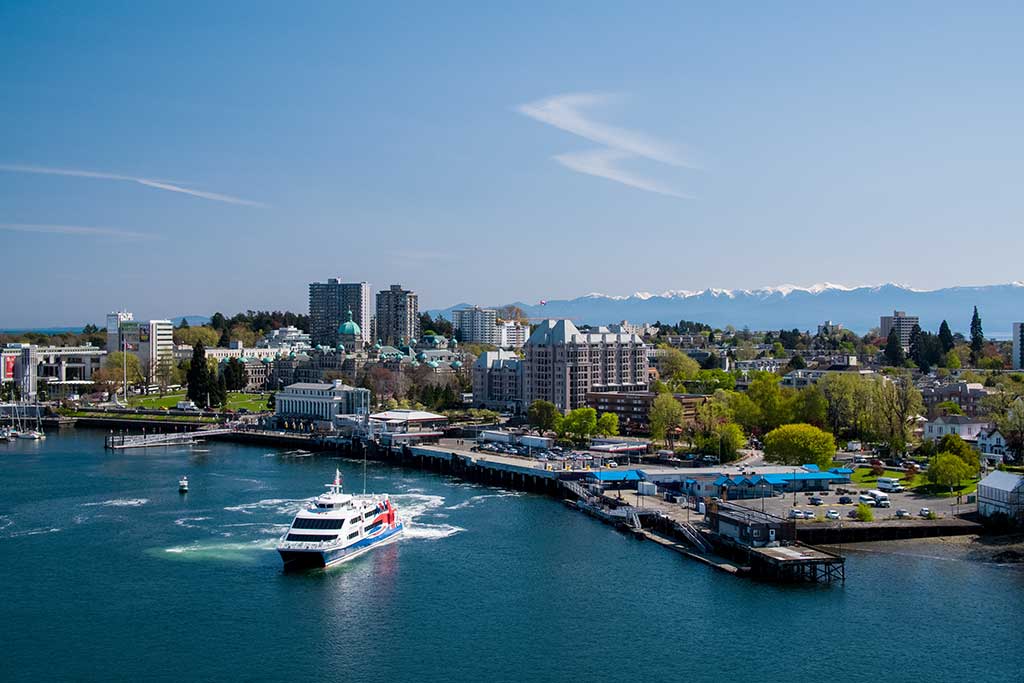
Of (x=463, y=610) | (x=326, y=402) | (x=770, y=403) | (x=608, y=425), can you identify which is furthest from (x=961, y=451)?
(x=326, y=402)

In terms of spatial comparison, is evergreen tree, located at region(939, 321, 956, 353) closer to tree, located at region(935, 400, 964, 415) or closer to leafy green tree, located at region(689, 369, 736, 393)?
leafy green tree, located at region(689, 369, 736, 393)

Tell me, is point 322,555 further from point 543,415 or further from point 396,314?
point 396,314

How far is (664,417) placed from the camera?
6138 cm

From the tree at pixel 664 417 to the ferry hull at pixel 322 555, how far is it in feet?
90.9

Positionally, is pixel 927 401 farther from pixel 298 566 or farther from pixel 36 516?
pixel 36 516

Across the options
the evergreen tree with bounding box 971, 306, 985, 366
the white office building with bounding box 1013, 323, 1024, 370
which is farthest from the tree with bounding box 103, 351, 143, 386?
the white office building with bounding box 1013, 323, 1024, 370

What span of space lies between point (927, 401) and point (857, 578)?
151ft

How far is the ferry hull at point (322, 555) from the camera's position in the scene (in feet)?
110

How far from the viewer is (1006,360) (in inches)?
4235

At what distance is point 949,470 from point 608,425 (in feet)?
79.9

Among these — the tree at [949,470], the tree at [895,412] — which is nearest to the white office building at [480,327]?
the tree at [895,412]

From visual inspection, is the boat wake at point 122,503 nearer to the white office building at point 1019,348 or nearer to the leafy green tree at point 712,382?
the leafy green tree at point 712,382

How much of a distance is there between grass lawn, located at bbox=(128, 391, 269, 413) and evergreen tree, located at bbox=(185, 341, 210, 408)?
2.53 metres

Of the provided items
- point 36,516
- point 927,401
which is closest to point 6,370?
point 36,516
